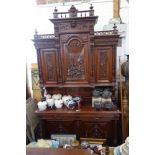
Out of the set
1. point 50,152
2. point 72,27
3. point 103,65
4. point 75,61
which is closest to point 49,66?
point 75,61

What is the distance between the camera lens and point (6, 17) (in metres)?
0.49

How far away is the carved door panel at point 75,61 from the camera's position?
2453 mm

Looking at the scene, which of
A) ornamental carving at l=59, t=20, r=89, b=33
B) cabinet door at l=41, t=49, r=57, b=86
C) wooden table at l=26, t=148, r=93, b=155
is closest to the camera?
wooden table at l=26, t=148, r=93, b=155

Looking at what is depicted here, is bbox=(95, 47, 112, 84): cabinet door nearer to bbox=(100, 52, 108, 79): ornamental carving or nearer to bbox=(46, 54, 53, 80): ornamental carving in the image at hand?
bbox=(100, 52, 108, 79): ornamental carving

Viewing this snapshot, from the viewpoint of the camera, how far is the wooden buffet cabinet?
2391 mm

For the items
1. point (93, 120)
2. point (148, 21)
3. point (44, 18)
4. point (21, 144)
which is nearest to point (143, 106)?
point (148, 21)

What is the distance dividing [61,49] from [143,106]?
6.84 ft

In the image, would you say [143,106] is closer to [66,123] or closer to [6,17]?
[6,17]

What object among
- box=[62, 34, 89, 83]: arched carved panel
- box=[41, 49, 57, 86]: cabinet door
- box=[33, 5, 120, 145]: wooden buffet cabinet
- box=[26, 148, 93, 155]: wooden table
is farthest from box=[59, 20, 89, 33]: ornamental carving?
box=[26, 148, 93, 155]: wooden table

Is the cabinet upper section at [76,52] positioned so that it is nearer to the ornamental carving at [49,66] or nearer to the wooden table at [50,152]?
the ornamental carving at [49,66]

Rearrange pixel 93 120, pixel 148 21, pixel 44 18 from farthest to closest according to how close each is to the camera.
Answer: pixel 44 18 → pixel 93 120 → pixel 148 21

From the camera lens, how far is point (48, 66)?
2566 mm

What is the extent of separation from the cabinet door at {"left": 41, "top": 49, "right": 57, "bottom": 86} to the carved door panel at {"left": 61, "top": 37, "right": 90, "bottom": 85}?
0.14 m

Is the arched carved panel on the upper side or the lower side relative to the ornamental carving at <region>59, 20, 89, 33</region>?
lower
